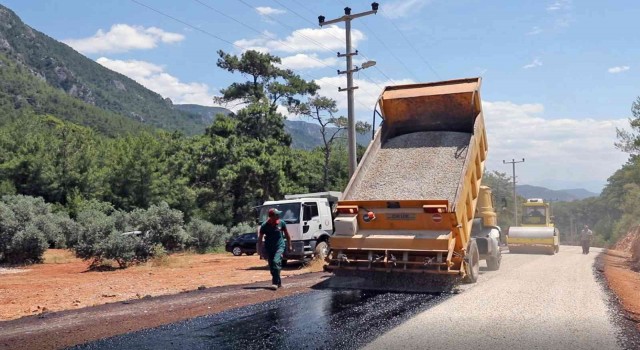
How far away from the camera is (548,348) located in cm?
627

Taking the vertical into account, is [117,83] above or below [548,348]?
above

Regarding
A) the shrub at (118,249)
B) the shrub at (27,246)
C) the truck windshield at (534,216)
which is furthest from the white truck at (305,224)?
the truck windshield at (534,216)

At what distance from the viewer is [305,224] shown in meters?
17.5

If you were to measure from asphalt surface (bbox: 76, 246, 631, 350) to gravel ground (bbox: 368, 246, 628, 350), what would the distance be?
1cm

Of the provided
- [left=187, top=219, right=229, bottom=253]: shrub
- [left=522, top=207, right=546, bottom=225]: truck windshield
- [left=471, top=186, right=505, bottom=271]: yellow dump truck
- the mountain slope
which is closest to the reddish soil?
[left=471, top=186, right=505, bottom=271]: yellow dump truck

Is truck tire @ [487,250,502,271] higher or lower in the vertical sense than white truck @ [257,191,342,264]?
lower

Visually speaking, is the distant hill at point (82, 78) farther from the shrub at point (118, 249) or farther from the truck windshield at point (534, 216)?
the shrub at point (118, 249)

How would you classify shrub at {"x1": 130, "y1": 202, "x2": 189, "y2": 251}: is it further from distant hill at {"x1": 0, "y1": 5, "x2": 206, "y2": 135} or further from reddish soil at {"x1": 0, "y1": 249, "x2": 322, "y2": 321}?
distant hill at {"x1": 0, "y1": 5, "x2": 206, "y2": 135}

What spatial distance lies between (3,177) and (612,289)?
39358 millimetres

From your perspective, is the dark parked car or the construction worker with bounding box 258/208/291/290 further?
the dark parked car

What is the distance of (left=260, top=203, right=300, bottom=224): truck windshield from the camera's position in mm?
17500

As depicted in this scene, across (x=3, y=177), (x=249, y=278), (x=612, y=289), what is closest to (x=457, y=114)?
(x=612, y=289)

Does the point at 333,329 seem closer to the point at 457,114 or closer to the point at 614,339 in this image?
the point at 614,339

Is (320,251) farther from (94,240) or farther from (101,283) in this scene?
(94,240)
